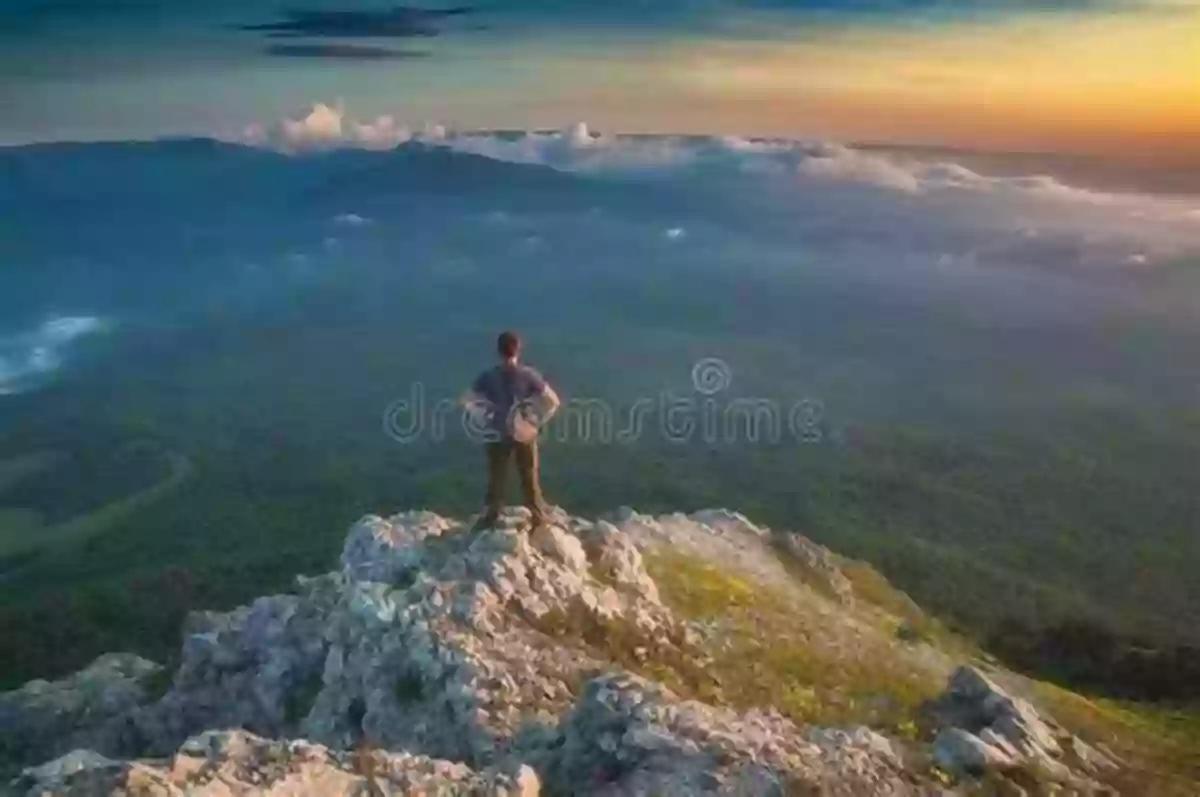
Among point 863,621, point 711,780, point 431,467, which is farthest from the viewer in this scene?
point 431,467

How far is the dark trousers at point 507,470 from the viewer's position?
Answer: 1038 inches

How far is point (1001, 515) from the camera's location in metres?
134

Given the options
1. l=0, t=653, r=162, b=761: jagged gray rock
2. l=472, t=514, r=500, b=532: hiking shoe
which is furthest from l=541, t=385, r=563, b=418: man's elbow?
l=0, t=653, r=162, b=761: jagged gray rock

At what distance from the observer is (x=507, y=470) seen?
27.5m

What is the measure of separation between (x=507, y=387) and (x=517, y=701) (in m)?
7.08

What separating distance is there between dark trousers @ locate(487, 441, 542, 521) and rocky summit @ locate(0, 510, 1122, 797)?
1.29m

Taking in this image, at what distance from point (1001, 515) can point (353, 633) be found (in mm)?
116362

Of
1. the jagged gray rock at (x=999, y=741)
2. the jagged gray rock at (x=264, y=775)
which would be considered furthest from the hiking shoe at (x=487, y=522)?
the jagged gray rock at (x=999, y=741)

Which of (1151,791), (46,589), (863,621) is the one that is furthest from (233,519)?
(1151,791)

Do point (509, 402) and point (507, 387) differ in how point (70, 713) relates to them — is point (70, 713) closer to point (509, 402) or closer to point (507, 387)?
point (509, 402)

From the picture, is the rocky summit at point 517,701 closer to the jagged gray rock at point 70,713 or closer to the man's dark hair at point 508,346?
the jagged gray rock at point 70,713

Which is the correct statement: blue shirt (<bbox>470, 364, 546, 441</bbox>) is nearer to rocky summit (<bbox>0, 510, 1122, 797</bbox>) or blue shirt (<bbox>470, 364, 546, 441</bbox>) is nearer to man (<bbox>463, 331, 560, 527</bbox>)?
man (<bbox>463, 331, 560, 527</bbox>)

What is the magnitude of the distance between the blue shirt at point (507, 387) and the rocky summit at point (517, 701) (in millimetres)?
5555

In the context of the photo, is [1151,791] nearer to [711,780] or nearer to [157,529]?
[711,780]
